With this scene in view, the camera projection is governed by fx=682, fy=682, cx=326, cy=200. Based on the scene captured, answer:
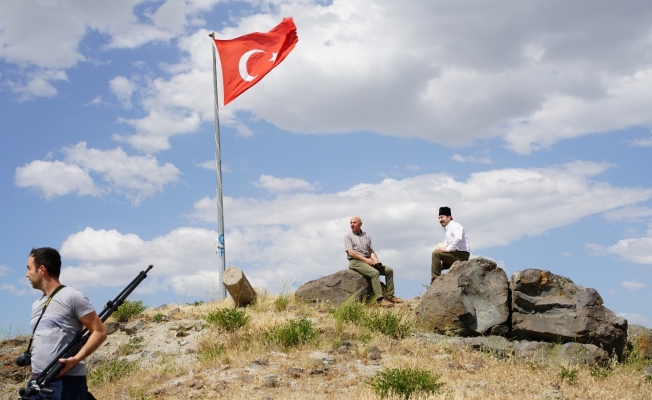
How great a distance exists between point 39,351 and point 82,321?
513 millimetres

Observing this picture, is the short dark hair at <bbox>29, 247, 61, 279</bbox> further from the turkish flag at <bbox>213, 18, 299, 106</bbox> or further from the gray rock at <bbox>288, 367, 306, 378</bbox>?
the turkish flag at <bbox>213, 18, 299, 106</bbox>

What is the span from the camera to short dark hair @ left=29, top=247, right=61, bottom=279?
20.6 ft

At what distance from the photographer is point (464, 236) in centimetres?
1518

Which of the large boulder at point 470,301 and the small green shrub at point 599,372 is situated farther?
the large boulder at point 470,301

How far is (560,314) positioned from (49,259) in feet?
34.8

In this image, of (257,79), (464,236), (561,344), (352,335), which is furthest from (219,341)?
(257,79)

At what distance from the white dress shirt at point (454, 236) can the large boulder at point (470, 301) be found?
84cm

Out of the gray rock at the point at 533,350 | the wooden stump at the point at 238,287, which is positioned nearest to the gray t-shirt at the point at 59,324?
the gray rock at the point at 533,350

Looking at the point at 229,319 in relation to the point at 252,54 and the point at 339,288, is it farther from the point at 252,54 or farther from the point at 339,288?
the point at 252,54

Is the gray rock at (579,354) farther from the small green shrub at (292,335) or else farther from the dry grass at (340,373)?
the small green shrub at (292,335)

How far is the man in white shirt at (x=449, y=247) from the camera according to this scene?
49.4 feet

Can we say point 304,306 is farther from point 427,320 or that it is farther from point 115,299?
point 115,299

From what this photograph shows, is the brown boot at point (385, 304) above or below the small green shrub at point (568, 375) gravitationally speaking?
above

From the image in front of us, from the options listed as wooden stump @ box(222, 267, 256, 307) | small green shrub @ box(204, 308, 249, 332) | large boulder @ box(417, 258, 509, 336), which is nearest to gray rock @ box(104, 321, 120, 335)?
wooden stump @ box(222, 267, 256, 307)
